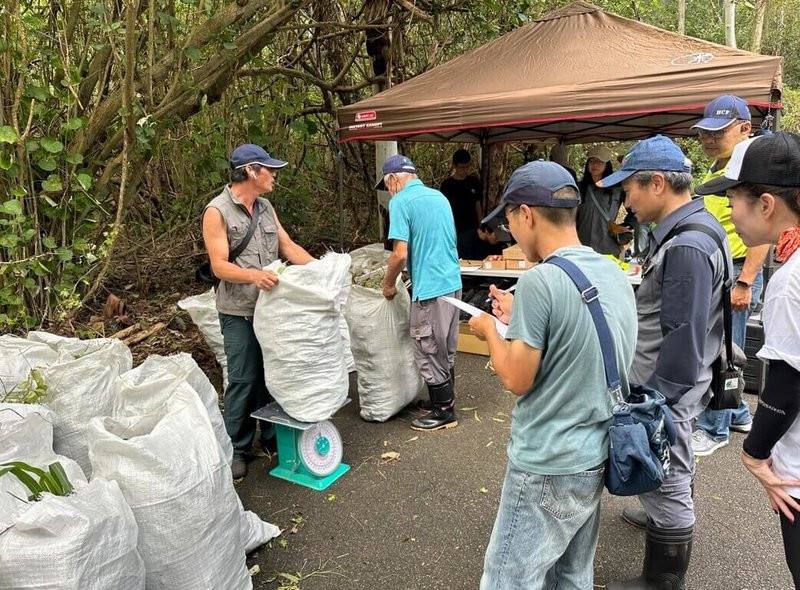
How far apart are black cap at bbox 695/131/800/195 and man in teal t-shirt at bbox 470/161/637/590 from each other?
1.30ft

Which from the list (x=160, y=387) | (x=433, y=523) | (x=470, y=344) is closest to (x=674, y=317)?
(x=433, y=523)

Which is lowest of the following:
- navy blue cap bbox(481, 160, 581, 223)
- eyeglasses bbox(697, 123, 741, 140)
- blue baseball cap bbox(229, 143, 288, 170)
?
eyeglasses bbox(697, 123, 741, 140)

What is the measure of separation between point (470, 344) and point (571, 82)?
2.45 m

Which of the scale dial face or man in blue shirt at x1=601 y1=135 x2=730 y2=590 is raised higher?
man in blue shirt at x1=601 y1=135 x2=730 y2=590

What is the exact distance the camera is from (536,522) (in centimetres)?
164

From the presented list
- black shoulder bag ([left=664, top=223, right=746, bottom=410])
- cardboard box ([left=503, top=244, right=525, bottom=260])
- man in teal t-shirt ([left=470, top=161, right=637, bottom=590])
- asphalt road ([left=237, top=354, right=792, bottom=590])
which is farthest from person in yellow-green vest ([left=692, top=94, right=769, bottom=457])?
cardboard box ([left=503, top=244, right=525, bottom=260])

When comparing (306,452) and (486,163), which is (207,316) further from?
(486,163)

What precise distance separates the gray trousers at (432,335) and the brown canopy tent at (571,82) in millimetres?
1947

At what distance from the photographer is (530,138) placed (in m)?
7.79

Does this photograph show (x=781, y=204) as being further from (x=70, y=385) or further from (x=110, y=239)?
(x=110, y=239)

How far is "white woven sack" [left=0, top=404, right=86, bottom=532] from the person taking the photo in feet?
5.76

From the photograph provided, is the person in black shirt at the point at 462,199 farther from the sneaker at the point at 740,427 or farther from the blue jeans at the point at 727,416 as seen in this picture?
the sneaker at the point at 740,427

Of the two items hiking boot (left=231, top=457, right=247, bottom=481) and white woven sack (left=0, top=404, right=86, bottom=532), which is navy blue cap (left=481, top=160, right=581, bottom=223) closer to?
white woven sack (left=0, top=404, right=86, bottom=532)

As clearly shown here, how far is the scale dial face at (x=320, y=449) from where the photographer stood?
321 cm
